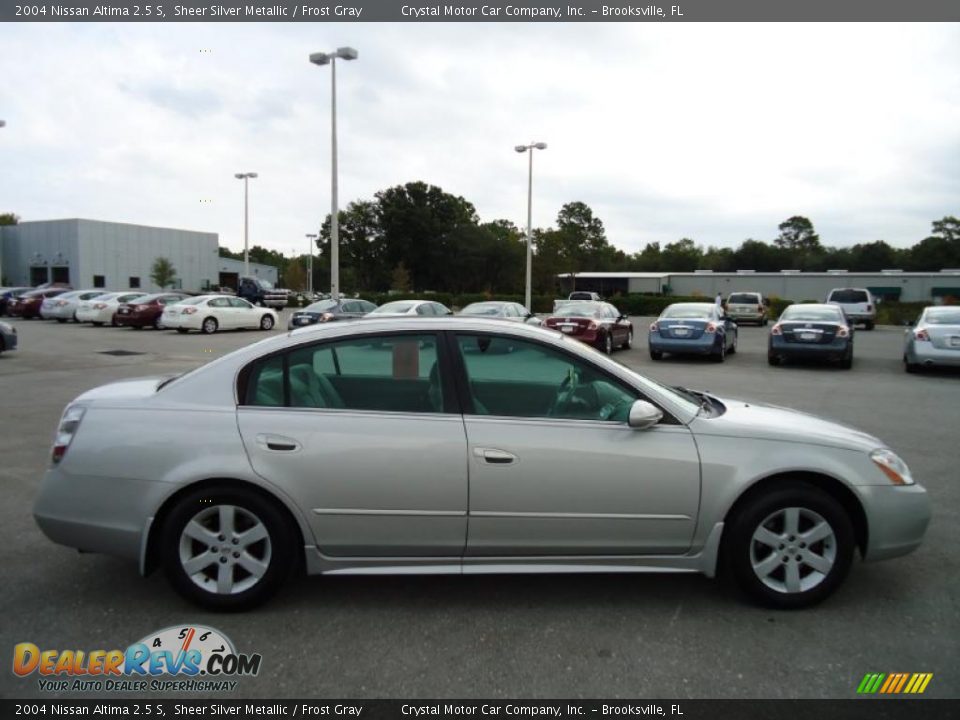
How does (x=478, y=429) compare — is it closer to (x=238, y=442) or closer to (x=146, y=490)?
(x=238, y=442)

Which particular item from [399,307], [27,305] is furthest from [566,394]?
[27,305]

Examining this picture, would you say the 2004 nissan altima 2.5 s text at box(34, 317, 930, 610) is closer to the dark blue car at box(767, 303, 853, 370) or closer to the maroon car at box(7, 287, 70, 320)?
the dark blue car at box(767, 303, 853, 370)

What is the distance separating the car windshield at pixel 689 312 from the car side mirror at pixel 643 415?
14.3 meters

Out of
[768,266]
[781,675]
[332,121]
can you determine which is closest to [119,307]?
[332,121]

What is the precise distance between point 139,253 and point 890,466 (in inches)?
2805

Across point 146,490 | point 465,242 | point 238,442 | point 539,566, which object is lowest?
point 539,566

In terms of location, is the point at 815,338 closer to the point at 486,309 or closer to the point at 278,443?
the point at 486,309

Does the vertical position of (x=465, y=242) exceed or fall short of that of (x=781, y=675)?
it exceeds it

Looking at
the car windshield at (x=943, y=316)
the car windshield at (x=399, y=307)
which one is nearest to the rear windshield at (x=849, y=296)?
A: the car windshield at (x=943, y=316)

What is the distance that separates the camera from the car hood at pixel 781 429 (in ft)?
11.8

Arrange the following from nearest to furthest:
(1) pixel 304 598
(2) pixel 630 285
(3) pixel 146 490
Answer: (3) pixel 146 490 < (1) pixel 304 598 < (2) pixel 630 285

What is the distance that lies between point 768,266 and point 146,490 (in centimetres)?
10500

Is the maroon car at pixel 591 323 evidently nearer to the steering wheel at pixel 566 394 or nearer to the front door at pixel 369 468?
the steering wheel at pixel 566 394

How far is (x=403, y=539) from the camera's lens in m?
3.48
